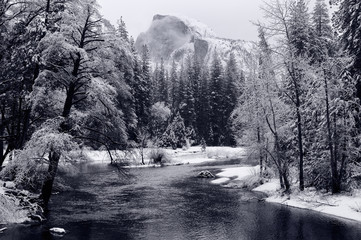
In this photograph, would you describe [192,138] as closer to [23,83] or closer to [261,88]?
[261,88]

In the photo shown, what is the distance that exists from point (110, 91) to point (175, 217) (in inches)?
334

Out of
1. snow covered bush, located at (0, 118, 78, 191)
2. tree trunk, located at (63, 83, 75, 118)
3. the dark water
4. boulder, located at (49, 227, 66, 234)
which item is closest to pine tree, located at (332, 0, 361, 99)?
the dark water

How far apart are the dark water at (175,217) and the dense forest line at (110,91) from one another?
276cm

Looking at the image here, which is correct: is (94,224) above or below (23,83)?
below

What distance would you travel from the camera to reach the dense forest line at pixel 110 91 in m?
17.6

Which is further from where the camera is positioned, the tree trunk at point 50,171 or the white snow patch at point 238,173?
the white snow patch at point 238,173

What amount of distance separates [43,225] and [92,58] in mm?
9222

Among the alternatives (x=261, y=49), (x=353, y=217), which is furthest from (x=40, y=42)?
(x=353, y=217)

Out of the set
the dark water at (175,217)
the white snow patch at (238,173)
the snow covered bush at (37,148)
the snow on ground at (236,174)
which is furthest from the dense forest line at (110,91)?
the white snow patch at (238,173)

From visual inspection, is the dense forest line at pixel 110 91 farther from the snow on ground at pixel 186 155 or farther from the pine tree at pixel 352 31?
the snow on ground at pixel 186 155

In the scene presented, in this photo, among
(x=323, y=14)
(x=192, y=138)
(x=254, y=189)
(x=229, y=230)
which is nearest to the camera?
(x=229, y=230)

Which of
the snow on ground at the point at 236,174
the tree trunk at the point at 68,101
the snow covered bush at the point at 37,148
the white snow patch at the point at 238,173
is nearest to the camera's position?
the snow covered bush at the point at 37,148

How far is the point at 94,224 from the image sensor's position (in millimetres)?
19141

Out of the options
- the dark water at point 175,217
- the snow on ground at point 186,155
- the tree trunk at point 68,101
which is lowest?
the dark water at point 175,217
